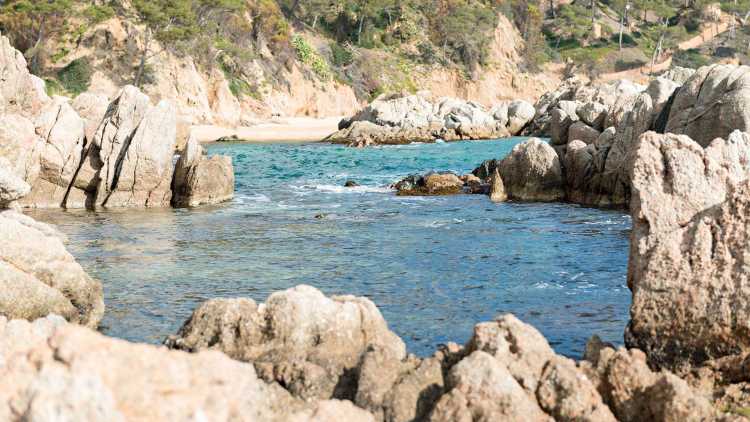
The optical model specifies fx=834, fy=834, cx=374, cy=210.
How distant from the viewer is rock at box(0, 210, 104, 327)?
38.8 feet

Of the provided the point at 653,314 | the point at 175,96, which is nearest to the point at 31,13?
the point at 175,96

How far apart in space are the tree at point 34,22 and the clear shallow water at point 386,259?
36.6 m

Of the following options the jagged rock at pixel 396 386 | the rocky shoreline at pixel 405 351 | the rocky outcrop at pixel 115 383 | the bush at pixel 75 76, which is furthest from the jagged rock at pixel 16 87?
the bush at pixel 75 76

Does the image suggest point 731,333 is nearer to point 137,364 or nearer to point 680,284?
point 680,284

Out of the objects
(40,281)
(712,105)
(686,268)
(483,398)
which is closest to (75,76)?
(712,105)

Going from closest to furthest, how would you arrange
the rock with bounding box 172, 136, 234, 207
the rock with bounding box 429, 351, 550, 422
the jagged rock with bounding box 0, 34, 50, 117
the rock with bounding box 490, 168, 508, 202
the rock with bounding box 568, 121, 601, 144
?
the rock with bounding box 429, 351, 550, 422
the jagged rock with bounding box 0, 34, 50, 117
the rock with bounding box 172, 136, 234, 207
the rock with bounding box 490, 168, 508, 202
the rock with bounding box 568, 121, 601, 144

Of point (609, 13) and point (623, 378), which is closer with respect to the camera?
point (623, 378)

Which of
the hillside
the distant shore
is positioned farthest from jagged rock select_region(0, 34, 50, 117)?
the hillside

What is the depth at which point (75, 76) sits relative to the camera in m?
63.2

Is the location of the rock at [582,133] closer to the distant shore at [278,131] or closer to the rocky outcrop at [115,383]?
the rocky outcrop at [115,383]

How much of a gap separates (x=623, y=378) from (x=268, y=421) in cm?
370

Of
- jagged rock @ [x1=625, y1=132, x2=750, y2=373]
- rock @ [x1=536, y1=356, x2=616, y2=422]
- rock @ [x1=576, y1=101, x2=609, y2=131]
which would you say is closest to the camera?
rock @ [x1=536, y1=356, x2=616, y2=422]

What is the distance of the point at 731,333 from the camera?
365 inches

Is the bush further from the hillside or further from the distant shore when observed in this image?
the distant shore
